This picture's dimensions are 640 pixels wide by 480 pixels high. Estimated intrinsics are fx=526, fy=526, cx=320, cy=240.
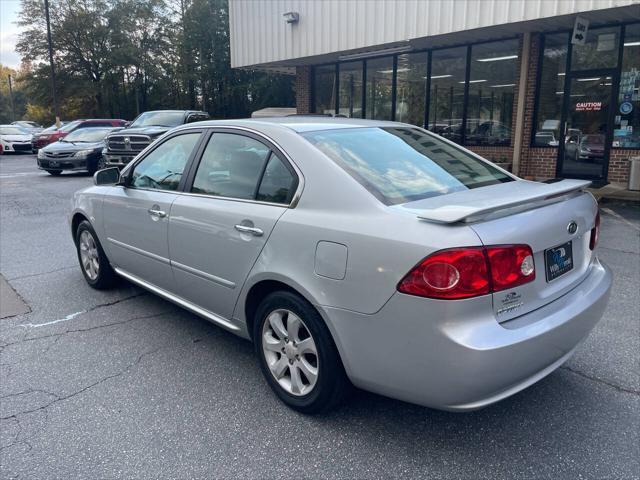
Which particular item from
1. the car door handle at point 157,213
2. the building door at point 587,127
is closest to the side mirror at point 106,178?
the car door handle at point 157,213

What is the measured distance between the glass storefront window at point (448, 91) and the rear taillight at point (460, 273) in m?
12.2

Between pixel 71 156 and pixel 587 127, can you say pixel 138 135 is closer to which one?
pixel 71 156

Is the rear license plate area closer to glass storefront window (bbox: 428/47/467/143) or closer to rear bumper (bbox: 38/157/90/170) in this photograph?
glass storefront window (bbox: 428/47/467/143)

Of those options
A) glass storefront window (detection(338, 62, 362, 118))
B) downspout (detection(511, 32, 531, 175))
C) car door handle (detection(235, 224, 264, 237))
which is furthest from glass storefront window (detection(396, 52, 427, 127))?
car door handle (detection(235, 224, 264, 237))

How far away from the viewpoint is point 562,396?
9.96 feet

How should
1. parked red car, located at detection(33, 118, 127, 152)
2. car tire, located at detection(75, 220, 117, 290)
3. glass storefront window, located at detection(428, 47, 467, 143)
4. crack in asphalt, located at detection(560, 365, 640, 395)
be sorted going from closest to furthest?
crack in asphalt, located at detection(560, 365, 640, 395)
car tire, located at detection(75, 220, 117, 290)
glass storefront window, located at detection(428, 47, 467, 143)
parked red car, located at detection(33, 118, 127, 152)

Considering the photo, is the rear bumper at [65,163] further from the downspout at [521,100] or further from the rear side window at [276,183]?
the rear side window at [276,183]

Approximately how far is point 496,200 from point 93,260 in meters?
3.87

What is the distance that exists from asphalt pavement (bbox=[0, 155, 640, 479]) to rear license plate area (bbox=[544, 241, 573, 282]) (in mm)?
826

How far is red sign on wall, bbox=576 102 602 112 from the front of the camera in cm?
1128

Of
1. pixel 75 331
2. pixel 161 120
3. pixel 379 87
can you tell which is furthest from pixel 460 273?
pixel 379 87

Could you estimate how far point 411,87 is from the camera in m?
14.9

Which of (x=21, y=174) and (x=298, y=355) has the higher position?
(x=298, y=355)


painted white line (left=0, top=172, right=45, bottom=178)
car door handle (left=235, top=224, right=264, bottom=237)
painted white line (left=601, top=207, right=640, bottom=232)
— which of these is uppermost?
car door handle (left=235, top=224, right=264, bottom=237)
